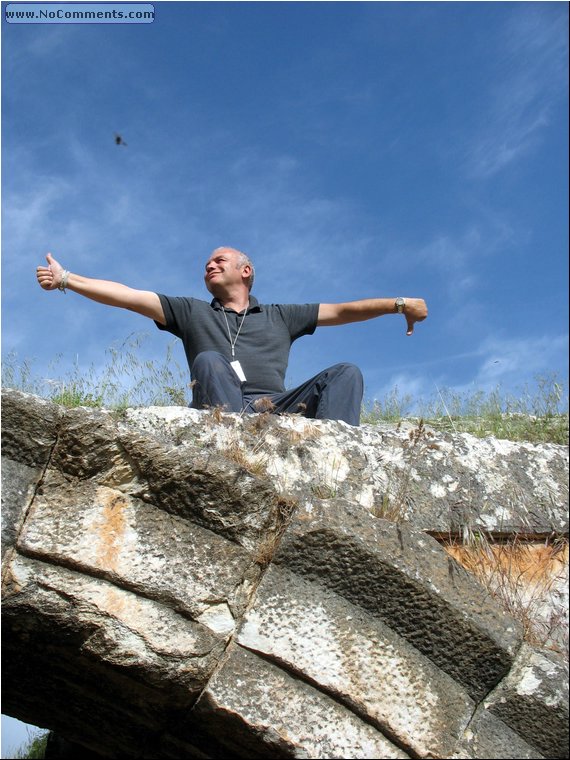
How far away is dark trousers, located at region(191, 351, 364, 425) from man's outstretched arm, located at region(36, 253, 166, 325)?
71 centimetres

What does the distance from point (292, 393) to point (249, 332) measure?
593mm

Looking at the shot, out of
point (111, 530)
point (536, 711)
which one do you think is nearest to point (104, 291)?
point (111, 530)

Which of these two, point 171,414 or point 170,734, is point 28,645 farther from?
point 171,414

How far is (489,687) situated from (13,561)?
174cm

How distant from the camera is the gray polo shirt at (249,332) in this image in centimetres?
475

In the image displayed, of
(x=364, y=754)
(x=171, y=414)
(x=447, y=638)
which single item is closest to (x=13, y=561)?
(x=171, y=414)

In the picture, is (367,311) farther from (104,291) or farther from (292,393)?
(104,291)

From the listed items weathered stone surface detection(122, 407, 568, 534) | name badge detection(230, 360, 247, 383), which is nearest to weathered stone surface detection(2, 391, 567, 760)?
weathered stone surface detection(122, 407, 568, 534)

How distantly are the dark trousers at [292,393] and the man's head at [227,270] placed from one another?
0.95 m

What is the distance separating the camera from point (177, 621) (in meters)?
3.03

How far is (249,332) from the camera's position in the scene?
4953mm

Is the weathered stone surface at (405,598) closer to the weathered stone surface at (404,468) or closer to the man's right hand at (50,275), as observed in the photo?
the weathered stone surface at (404,468)

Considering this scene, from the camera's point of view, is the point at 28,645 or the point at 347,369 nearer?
the point at 28,645

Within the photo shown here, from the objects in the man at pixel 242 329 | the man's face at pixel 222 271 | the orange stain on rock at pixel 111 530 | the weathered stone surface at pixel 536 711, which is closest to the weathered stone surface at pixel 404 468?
the man at pixel 242 329
